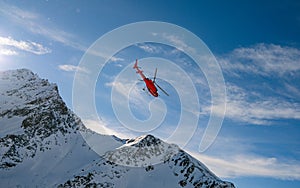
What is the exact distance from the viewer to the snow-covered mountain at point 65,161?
536 feet

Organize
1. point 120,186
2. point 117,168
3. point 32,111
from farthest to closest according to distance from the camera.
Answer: point 32,111 → point 117,168 → point 120,186

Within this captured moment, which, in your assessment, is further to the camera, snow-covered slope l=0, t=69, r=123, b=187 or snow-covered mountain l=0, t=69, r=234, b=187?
snow-covered mountain l=0, t=69, r=234, b=187

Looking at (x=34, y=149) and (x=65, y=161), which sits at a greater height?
(x=65, y=161)

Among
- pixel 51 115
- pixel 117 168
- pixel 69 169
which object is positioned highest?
pixel 51 115

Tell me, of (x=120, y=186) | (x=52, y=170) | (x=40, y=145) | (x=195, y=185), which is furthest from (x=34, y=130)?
(x=195, y=185)

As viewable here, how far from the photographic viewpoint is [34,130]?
615 feet

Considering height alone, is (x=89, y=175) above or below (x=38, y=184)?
above

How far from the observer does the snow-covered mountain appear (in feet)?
536

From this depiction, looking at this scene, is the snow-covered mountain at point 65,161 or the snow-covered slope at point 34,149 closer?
the snow-covered slope at point 34,149

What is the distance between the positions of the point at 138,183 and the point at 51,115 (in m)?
67.3

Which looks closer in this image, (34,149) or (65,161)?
(34,149)

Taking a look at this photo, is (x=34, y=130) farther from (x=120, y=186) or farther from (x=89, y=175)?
(x=120, y=186)

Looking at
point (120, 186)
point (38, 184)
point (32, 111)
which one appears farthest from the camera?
point (32, 111)

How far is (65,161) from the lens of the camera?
179500mm
